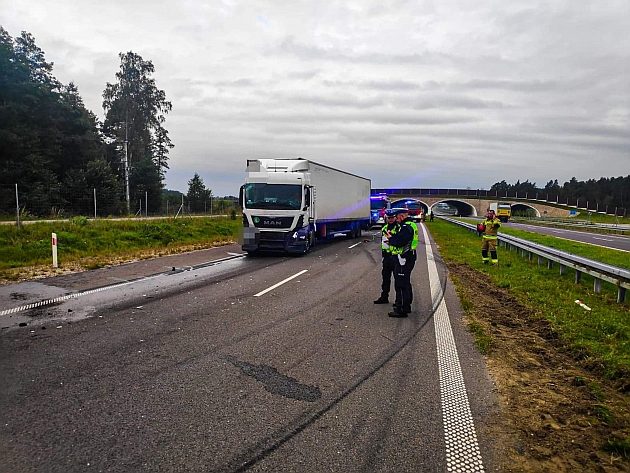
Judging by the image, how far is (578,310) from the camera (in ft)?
24.0

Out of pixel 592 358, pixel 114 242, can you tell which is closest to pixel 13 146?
pixel 114 242

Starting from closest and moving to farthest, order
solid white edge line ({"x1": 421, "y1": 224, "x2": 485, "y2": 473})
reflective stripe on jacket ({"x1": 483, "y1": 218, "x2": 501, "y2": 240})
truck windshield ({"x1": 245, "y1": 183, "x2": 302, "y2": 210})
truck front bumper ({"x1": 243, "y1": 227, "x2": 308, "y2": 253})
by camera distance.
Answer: solid white edge line ({"x1": 421, "y1": 224, "x2": 485, "y2": 473}) < reflective stripe on jacket ({"x1": 483, "y1": 218, "x2": 501, "y2": 240}) < truck front bumper ({"x1": 243, "y1": 227, "x2": 308, "y2": 253}) < truck windshield ({"x1": 245, "y1": 183, "x2": 302, "y2": 210})

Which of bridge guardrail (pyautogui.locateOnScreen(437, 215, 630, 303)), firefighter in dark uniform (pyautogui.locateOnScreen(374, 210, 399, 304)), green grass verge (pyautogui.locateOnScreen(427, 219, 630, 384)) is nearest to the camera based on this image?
green grass verge (pyautogui.locateOnScreen(427, 219, 630, 384))

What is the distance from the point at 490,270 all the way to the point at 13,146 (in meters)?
33.5

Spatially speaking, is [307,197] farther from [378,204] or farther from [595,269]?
[378,204]

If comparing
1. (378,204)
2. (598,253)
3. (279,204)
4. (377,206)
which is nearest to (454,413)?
(279,204)

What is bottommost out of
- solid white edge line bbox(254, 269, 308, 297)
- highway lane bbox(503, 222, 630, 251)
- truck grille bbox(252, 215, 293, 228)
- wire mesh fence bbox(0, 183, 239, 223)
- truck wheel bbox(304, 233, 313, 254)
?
highway lane bbox(503, 222, 630, 251)

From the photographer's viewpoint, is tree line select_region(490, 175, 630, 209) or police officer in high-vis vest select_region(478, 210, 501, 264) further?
tree line select_region(490, 175, 630, 209)

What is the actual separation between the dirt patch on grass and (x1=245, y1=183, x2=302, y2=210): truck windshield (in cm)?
987

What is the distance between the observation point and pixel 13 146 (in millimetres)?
31938

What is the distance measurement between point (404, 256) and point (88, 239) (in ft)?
43.4

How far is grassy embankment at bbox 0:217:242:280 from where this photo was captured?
13.2m

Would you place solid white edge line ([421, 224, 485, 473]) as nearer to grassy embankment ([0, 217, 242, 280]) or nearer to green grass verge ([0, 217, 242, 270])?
grassy embankment ([0, 217, 242, 280])

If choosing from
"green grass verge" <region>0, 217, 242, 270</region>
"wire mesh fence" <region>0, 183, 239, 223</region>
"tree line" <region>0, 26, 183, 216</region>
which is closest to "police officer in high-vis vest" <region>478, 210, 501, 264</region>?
"wire mesh fence" <region>0, 183, 239, 223</region>
